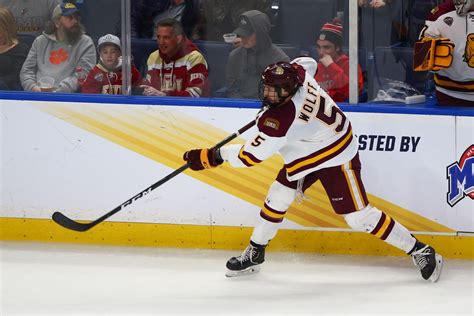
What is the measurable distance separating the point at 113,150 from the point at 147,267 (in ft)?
1.95

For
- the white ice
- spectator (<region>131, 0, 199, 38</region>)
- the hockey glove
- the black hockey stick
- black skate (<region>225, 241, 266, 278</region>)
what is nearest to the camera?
the white ice

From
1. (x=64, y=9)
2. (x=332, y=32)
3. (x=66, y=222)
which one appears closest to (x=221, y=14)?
(x=332, y=32)

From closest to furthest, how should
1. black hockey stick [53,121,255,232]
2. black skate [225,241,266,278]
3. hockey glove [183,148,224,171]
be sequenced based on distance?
hockey glove [183,148,224,171] → black hockey stick [53,121,255,232] → black skate [225,241,266,278]

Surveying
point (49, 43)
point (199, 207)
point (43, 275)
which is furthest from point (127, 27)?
point (43, 275)

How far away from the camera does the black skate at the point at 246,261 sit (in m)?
4.81

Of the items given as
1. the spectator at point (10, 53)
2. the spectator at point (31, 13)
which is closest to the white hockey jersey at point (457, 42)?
the spectator at point (31, 13)

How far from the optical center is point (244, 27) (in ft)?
16.5

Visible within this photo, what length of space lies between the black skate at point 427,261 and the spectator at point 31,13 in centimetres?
202

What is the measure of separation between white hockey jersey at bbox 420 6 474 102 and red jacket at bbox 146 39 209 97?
1026 mm

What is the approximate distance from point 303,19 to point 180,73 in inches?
24.9

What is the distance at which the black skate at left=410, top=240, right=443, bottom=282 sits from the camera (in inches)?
184

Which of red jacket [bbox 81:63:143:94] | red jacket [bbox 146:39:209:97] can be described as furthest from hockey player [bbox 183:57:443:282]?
red jacket [bbox 81:63:143:94]

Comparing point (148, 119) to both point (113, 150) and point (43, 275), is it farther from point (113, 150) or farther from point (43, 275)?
point (43, 275)

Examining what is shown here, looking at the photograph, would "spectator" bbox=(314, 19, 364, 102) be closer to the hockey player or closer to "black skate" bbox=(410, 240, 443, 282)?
the hockey player
